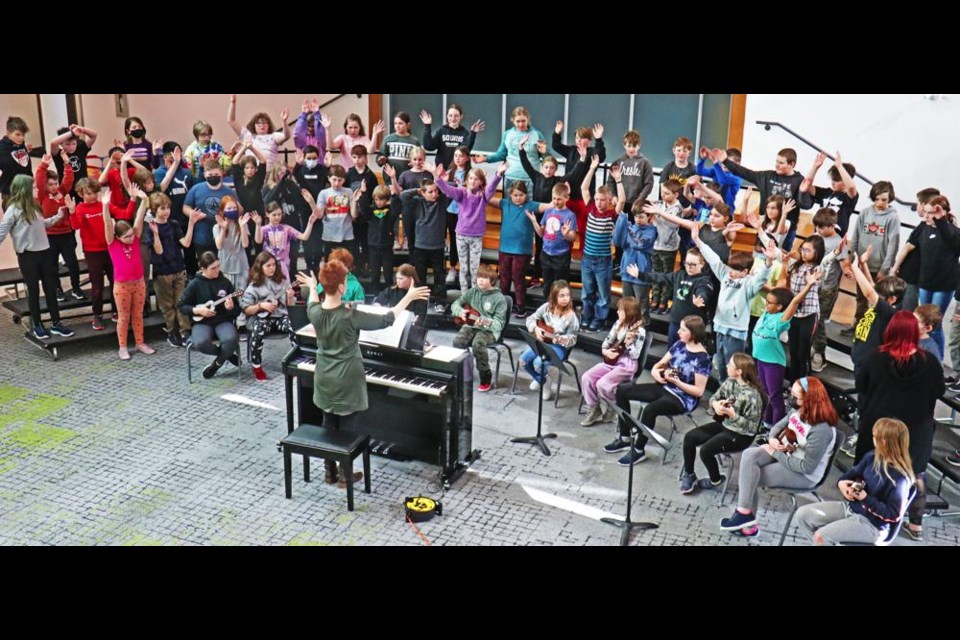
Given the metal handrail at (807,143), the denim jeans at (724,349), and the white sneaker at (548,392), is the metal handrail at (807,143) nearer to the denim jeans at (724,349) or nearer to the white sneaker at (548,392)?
the denim jeans at (724,349)

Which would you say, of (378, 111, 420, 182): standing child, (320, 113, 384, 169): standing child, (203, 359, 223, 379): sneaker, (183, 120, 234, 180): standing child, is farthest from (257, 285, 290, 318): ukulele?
(378, 111, 420, 182): standing child

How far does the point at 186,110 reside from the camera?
12.9 m

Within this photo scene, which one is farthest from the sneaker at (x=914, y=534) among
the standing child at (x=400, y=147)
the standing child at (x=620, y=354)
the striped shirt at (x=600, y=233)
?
the standing child at (x=400, y=147)

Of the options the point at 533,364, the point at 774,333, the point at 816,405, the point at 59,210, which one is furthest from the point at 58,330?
the point at 816,405

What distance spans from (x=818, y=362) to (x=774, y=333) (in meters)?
1.21

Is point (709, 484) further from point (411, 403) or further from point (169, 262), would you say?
point (169, 262)

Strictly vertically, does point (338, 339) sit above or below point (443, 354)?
above

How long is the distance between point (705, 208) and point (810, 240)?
1.55m

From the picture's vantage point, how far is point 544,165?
9242mm

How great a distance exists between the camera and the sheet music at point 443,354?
258 inches

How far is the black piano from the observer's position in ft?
21.6

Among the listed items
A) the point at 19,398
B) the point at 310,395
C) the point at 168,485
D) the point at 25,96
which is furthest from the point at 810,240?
the point at 25,96

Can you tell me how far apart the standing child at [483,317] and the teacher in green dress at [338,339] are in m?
→ 1.75

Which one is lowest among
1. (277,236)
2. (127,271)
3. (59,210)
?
(127,271)
